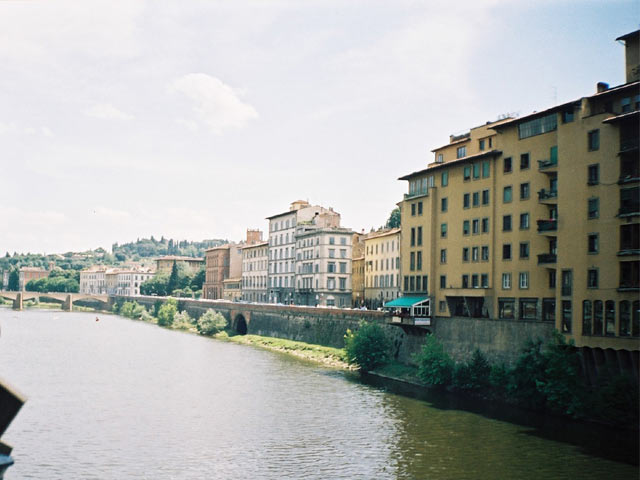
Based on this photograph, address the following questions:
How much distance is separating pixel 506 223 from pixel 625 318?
1551cm

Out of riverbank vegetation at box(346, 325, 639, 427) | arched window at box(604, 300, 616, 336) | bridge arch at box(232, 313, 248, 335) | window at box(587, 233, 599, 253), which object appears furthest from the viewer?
bridge arch at box(232, 313, 248, 335)

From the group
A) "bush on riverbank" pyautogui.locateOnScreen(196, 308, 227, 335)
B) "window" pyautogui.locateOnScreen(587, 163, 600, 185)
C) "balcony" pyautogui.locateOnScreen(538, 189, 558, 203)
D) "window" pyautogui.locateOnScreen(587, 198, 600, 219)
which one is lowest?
"bush on riverbank" pyautogui.locateOnScreen(196, 308, 227, 335)

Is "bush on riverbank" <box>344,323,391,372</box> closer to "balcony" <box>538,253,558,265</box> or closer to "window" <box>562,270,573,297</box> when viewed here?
"balcony" <box>538,253,558,265</box>

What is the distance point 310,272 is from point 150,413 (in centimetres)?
6525

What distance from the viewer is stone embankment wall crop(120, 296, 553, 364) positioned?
50084 mm

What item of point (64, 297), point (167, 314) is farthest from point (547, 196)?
point (64, 297)

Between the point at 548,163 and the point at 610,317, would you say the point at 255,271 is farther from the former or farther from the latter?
the point at 610,317

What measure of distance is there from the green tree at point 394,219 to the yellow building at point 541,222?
201 ft

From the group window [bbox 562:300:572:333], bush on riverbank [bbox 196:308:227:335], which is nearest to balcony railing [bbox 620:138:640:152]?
window [bbox 562:300:572:333]

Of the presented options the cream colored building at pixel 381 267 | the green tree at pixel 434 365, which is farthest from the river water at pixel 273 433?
the cream colored building at pixel 381 267

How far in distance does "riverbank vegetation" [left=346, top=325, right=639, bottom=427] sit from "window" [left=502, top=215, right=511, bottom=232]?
402 inches

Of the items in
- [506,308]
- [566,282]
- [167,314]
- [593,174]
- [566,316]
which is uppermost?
[593,174]

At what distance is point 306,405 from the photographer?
46781mm

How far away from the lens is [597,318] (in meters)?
41.3
